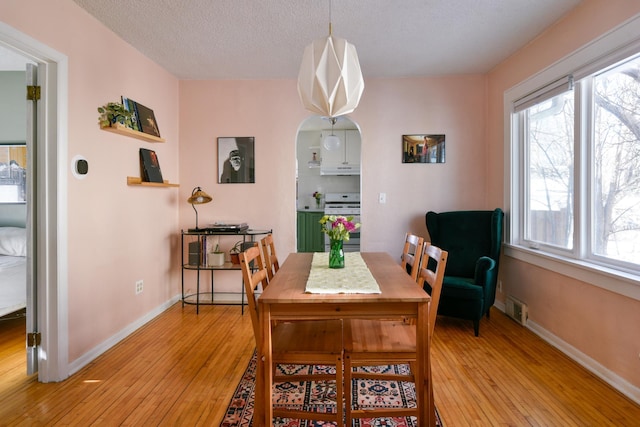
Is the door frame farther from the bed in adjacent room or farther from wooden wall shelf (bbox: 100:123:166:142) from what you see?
the bed in adjacent room

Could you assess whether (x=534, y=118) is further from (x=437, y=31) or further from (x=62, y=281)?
(x=62, y=281)

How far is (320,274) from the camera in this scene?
1.98 metres

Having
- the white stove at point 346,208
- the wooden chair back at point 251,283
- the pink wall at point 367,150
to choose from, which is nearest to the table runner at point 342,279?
the wooden chair back at point 251,283

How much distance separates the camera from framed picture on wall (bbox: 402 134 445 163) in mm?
3877

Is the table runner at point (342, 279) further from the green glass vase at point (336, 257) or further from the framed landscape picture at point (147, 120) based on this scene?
the framed landscape picture at point (147, 120)

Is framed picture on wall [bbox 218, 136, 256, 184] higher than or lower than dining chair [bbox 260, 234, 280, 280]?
higher

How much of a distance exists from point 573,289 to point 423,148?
6.40 ft

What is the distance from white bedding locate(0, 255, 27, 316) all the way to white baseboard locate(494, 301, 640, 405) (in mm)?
4274

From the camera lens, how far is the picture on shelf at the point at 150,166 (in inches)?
128

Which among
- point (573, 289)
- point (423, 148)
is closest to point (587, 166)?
point (573, 289)

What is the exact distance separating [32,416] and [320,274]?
167cm

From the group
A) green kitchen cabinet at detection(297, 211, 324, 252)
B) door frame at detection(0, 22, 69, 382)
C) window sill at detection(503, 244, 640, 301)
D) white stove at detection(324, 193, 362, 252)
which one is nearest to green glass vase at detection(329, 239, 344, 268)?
window sill at detection(503, 244, 640, 301)

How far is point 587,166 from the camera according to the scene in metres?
2.46

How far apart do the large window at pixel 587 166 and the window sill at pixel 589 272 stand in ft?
0.27
